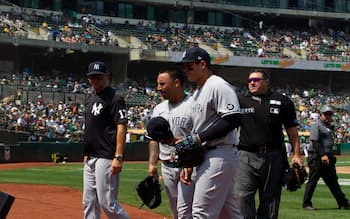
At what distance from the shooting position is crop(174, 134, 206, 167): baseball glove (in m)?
5.56

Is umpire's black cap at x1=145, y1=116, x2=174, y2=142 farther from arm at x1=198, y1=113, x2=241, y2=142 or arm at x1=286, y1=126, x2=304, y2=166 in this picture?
arm at x1=286, y1=126, x2=304, y2=166

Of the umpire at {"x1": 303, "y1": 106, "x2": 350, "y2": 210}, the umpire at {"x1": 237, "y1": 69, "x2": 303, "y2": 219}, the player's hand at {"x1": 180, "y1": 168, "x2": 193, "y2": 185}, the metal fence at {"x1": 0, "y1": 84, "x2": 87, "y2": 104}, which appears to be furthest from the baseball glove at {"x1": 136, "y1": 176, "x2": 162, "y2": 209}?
the metal fence at {"x1": 0, "y1": 84, "x2": 87, "y2": 104}

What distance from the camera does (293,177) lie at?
7246 mm

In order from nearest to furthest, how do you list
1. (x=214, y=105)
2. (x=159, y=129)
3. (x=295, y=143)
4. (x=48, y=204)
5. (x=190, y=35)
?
(x=214, y=105) < (x=159, y=129) < (x=295, y=143) < (x=48, y=204) < (x=190, y=35)

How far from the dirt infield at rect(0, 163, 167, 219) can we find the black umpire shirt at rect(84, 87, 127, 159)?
3.24 meters

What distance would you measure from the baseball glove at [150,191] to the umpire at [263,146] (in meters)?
0.99

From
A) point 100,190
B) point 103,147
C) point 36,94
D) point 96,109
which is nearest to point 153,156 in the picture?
point 103,147

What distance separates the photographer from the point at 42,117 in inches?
1258

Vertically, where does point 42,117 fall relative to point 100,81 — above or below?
below

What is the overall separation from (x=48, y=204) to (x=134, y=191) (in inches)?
105

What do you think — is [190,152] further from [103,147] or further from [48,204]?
[48,204]

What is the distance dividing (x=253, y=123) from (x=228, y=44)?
143ft

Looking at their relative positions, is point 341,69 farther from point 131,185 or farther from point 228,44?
point 131,185

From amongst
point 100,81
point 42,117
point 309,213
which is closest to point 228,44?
point 42,117
